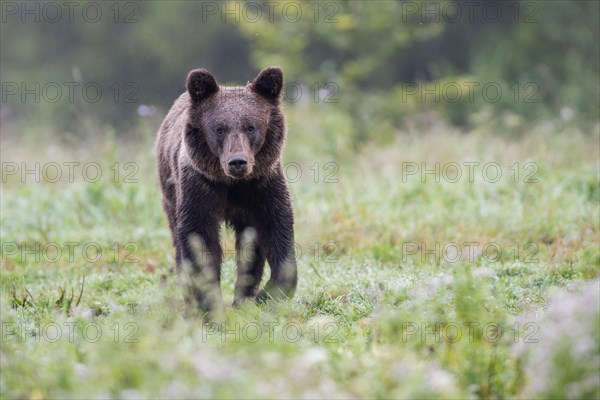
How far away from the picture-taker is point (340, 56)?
23266mm

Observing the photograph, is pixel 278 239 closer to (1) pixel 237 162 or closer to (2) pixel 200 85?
(1) pixel 237 162

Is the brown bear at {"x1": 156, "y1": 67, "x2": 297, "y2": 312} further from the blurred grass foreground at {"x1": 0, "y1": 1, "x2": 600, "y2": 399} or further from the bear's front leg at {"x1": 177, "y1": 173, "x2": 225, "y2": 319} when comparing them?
the blurred grass foreground at {"x1": 0, "y1": 1, "x2": 600, "y2": 399}

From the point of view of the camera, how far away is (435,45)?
2980 cm

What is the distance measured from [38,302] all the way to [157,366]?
12.2 ft

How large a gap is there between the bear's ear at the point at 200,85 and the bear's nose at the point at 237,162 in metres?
0.78

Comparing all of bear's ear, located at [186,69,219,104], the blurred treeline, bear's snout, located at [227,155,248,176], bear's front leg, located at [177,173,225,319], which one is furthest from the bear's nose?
the blurred treeline

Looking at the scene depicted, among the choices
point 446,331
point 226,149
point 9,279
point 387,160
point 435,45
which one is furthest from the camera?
point 435,45

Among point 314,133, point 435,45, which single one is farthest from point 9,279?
point 435,45

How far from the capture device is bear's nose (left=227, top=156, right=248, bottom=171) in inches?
237

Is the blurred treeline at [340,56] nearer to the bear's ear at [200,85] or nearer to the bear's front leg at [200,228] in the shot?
the bear's ear at [200,85]

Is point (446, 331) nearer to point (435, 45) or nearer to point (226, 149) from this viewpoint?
point (226, 149)

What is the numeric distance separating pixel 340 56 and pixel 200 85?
671 inches

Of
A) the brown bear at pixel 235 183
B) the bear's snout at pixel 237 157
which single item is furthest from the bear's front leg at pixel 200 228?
the bear's snout at pixel 237 157

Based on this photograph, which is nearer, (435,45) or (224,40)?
(435,45)
